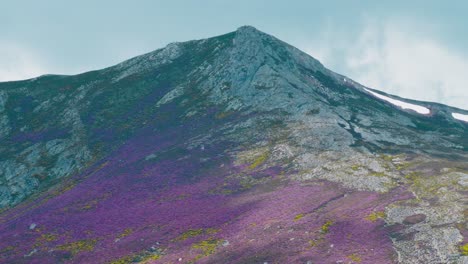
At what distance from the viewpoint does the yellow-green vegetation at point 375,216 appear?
53.8 metres

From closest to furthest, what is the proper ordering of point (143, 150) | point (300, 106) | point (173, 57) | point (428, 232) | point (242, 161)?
point (428, 232)
point (242, 161)
point (143, 150)
point (300, 106)
point (173, 57)

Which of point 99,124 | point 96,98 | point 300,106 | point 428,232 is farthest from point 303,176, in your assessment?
point 96,98

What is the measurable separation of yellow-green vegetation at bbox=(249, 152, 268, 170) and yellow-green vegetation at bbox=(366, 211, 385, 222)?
25717 mm

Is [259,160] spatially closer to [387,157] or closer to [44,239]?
[387,157]

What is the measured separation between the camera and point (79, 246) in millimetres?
58438

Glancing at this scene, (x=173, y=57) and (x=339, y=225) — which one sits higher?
(x=173, y=57)

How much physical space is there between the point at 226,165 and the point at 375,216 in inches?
1220

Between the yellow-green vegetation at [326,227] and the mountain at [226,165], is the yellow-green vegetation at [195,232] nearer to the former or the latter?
the mountain at [226,165]

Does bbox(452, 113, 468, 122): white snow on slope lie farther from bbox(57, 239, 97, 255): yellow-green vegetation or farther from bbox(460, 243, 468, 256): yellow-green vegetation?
bbox(57, 239, 97, 255): yellow-green vegetation

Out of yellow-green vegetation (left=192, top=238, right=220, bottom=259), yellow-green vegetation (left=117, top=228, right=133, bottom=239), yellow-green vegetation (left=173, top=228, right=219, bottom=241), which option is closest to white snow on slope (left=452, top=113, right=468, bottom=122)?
yellow-green vegetation (left=173, top=228, right=219, bottom=241)

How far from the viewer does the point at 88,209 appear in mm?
69312

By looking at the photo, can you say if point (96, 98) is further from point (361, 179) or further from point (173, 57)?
point (361, 179)

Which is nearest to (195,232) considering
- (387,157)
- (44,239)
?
(44,239)

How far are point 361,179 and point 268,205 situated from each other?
49.2 feet
